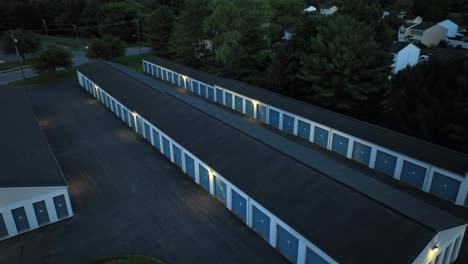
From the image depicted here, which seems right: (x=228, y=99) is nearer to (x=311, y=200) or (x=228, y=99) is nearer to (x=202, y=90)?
(x=202, y=90)

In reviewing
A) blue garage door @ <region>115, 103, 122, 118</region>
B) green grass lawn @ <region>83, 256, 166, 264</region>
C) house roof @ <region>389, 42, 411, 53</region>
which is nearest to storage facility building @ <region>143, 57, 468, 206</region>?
blue garage door @ <region>115, 103, 122, 118</region>

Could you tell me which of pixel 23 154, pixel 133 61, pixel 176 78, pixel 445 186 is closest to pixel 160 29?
pixel 133 61

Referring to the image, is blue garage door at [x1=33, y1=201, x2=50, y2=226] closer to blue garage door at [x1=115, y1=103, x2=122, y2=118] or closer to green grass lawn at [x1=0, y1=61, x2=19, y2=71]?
blue garage door at [x1=115, y1=103, x2=122, y2=118]

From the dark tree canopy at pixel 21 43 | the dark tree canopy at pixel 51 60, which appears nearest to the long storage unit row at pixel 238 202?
the dark tree canopy at pixel 51 60

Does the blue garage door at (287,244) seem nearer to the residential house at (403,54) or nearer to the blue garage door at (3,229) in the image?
the blue garage door at (3,229)

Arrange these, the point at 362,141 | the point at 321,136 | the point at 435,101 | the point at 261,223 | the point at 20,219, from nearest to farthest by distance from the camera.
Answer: the point at 261,223
the point at 20,219
the point at 435,101
the point at 362,141
the point at 321,136

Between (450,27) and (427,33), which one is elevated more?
(450,27)
